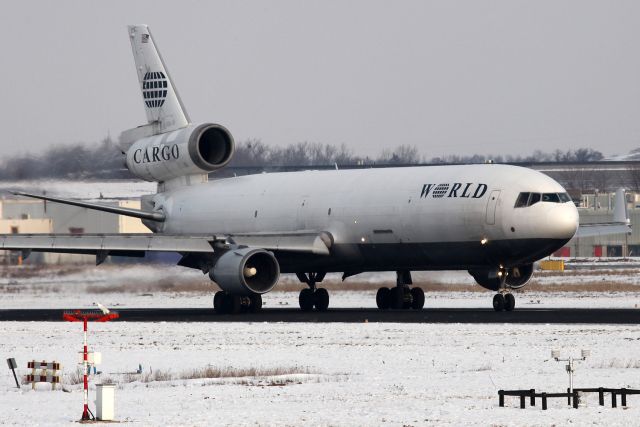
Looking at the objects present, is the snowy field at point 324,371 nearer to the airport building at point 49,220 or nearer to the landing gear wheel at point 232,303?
the landing gear wheel at point 232,303

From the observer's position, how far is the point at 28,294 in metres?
55.4

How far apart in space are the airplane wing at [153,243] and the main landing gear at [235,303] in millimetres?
1669

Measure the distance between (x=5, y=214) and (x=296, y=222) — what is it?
51.4m

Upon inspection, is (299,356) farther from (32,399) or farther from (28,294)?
(28,294)

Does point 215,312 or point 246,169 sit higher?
point 246,169

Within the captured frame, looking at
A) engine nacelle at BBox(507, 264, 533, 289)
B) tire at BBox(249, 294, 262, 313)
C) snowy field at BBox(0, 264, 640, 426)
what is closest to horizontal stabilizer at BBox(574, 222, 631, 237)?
engine nacelle at BBox(507, 264, 533, 289)

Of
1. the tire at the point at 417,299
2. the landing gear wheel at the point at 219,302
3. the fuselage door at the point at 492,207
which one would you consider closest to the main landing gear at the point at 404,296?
the tire at the point at 417,299

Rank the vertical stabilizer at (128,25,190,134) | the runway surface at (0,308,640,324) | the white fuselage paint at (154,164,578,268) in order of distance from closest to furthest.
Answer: the runway surface at (0,308,640,324) → the white fuselage paint at (154,164,578,268) → the vertical stabilizer at (128,25,190,134)

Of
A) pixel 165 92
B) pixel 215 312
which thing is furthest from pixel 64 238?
pixel 165 92

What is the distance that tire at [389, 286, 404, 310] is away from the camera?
4303 cm

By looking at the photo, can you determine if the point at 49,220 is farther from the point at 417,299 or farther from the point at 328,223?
the point at 417,299

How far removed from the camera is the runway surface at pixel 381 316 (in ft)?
114

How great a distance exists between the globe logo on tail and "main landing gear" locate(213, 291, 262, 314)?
12.0 m

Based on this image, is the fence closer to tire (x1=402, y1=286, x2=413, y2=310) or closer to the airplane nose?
the airplane nose
